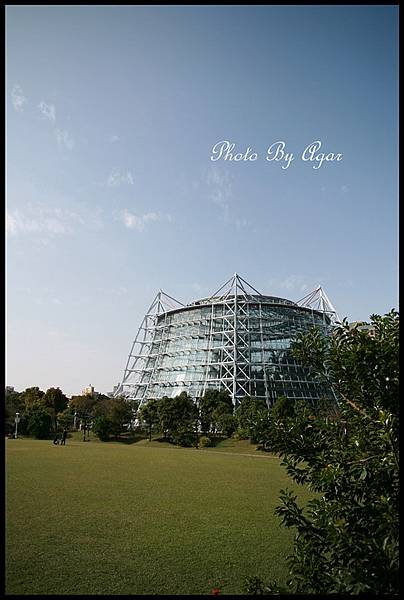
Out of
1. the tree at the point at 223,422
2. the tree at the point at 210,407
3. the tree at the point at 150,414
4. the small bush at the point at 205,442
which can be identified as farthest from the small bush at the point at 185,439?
the tree at the point at 210,407

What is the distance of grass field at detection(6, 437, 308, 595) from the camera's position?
6.80m

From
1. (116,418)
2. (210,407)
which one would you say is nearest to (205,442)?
(210,407)

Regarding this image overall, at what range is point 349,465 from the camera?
3740mm

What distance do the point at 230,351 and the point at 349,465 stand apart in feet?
→ 226

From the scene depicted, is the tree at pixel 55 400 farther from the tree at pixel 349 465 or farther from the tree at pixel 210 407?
the tree at pixel 349 465

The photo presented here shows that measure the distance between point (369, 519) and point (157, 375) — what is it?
75.8 m

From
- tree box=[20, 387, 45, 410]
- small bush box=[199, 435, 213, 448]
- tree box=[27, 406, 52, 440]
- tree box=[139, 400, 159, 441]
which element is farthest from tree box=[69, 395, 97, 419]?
small bush box=[199, 435, 213, 448]

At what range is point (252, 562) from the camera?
306 inches

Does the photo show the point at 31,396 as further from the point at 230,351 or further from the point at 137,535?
the point at 137,535

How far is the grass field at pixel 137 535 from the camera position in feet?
22.3

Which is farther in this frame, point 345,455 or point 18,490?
point 18,490
